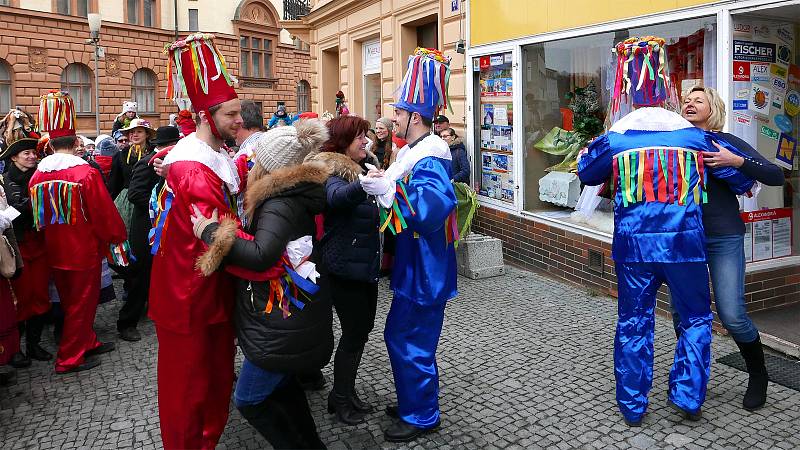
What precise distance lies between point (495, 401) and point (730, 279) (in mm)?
1546

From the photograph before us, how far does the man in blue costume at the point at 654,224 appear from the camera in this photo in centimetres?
365

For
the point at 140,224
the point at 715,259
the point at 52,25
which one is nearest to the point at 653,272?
the point at 715,259

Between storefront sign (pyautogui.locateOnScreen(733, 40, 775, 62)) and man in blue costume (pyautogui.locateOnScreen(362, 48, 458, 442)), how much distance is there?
2.69 metres

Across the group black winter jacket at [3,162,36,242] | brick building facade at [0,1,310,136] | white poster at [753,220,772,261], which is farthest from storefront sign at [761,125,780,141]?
brick building facade at [0,1,310,136]

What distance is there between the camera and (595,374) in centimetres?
456

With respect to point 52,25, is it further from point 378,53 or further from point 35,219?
point 35,219

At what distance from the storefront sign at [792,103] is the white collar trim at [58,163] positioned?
5.50 m

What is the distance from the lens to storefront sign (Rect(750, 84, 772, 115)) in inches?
209

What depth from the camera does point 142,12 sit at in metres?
30.6

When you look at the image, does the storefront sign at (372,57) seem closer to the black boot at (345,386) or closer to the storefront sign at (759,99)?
the storefront sign at (759,99)

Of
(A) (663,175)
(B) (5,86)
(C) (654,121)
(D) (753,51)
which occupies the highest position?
(B) (5,86)

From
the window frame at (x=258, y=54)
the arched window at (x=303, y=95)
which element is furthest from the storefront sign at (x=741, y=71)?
the arched window at (x=303, y=95)

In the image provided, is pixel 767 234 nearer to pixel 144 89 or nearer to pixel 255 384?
pixel 255 384

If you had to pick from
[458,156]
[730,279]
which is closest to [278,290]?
[730,279]
